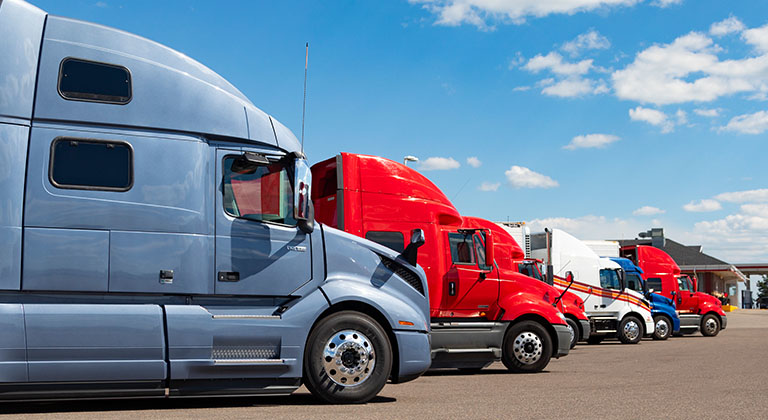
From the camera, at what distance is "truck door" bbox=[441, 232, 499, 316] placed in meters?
13.0

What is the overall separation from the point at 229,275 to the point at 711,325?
23.8 m

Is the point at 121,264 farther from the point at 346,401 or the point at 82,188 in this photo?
the point at 346,401

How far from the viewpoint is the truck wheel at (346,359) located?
830 cm

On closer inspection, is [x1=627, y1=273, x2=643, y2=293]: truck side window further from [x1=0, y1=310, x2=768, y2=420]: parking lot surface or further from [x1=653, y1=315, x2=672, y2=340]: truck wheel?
[x1=0, y1=310, x2=768, y2=420]: parking lot surface

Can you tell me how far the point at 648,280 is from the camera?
27.3 m

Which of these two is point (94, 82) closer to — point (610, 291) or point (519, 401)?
point (519, 401)

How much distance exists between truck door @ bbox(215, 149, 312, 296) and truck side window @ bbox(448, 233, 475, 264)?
16.2ft

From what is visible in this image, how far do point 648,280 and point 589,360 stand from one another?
1159cm

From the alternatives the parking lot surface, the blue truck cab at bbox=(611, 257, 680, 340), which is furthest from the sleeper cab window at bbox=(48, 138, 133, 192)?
the blue truck cab at bbox=(611, 257, 680, 340)

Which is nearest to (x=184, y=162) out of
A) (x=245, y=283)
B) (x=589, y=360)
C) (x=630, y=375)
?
(x=245, y=283)

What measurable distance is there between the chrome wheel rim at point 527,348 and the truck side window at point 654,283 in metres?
15.0

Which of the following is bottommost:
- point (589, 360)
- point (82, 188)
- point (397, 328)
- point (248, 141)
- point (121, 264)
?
point (589, 360)

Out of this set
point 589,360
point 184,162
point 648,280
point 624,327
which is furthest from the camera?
point 648,280

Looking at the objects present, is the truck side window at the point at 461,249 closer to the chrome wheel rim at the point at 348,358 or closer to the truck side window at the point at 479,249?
the truck side window at the point at 479,249
